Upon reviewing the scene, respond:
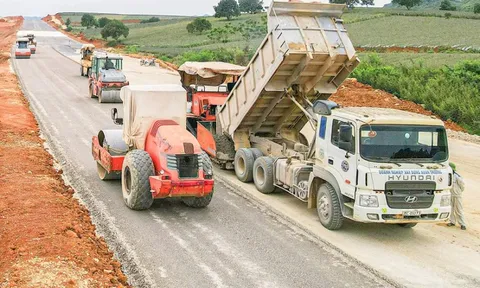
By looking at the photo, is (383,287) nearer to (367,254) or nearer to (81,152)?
(367,254)

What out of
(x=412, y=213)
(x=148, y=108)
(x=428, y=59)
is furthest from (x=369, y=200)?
(x=428, y=59)

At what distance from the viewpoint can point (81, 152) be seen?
18.5 m

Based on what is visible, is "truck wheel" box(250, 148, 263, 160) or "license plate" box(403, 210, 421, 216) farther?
"truck wheel" box(250, 148, 263, 160)

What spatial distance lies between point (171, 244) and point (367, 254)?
368 centimetres

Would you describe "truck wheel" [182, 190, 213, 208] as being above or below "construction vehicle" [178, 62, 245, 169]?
below

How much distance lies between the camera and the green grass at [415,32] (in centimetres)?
5653

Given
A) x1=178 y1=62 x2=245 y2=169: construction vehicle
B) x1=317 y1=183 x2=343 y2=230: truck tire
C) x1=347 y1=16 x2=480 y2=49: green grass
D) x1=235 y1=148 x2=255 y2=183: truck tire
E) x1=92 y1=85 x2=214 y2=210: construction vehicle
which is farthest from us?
x1=347 y1=16 x2=480 y2=49: green grass

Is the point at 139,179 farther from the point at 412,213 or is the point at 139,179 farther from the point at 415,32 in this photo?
the point at 415,32

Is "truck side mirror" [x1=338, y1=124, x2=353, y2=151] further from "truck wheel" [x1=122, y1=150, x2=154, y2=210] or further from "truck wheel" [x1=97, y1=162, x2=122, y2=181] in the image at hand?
"truck wheel" [x1=97, y1=162, x2=122, y2=181]

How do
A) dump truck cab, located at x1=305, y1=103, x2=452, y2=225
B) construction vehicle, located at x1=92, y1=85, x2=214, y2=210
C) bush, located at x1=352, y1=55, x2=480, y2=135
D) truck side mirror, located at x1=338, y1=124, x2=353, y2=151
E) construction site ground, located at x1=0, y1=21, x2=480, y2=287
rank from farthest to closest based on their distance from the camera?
bush, located at x1=352, y1=55, x2=480, y2=135, construction vehicle, located at x1=92, y1=85, x2=214, y2=210, truck side mirror, located at x1=338, y1=124, x2=353, y2=151, dump truck cab, located at x1=305, y1=103, x2=452, y2=225, construction site ground, located at x1=0, y1=21, x2=480, y2=287

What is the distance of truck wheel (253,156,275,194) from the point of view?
14625 mm

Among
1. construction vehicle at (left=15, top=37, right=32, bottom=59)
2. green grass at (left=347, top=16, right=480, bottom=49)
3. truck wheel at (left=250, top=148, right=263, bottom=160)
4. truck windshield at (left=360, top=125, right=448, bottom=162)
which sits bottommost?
truck wheel at (left=250, top=148, right=263, bottom=160)

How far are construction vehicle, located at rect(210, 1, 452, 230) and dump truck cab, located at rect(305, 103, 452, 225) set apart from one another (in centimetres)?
2

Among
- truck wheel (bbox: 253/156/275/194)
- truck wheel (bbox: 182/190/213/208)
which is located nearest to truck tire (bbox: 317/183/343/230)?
truck wheel (bbox: 253/156/275/194)
